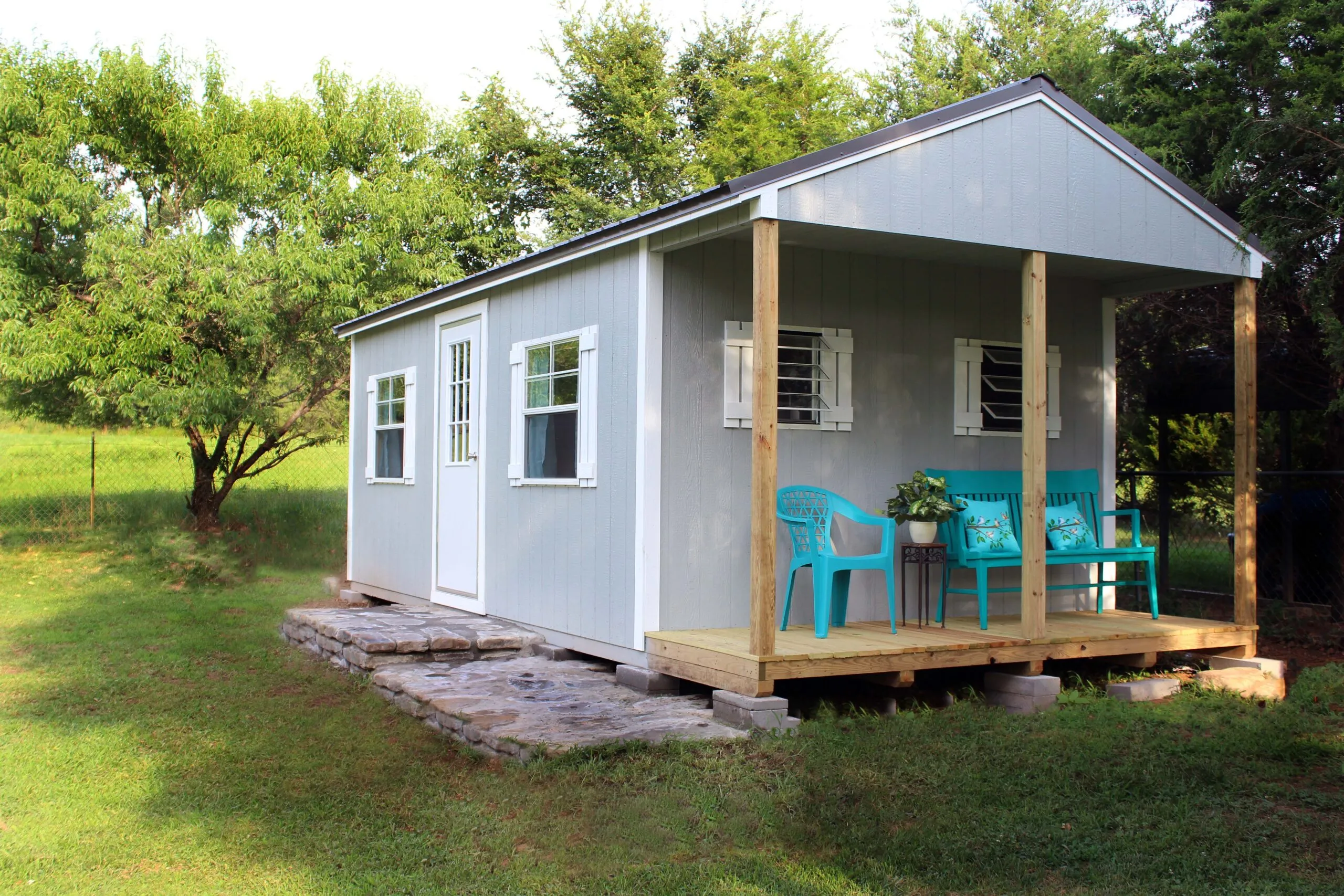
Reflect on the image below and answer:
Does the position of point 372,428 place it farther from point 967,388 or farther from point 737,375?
point 967,388

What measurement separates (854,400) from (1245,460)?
231 cm

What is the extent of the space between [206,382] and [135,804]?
8380mm

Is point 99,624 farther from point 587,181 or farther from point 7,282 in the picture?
point 587,181

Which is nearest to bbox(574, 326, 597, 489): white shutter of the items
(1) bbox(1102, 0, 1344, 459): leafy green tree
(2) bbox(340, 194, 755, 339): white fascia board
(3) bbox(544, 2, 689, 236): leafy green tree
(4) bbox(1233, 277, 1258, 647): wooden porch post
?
(2) bbox(340, 194, 755, 339): white fascia board

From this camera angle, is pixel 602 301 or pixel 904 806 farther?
pixel 602 301

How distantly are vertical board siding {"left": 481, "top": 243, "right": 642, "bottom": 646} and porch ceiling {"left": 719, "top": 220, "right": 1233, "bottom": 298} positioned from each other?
86cm

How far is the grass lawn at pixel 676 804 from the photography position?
356 cm

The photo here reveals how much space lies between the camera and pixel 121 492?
48.5 ft

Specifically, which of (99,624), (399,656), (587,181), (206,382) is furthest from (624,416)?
(587,181)

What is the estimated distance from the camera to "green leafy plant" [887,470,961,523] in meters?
6.19

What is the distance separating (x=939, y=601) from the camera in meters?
6.84

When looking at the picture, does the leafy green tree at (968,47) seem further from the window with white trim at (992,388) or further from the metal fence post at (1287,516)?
the window with white trim at (992,388)

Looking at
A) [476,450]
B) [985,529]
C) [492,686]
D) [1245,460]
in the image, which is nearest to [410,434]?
[476,450]

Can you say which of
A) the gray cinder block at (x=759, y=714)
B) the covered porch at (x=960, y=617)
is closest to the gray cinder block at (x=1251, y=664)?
the covered porch at (x=960, y=617)
